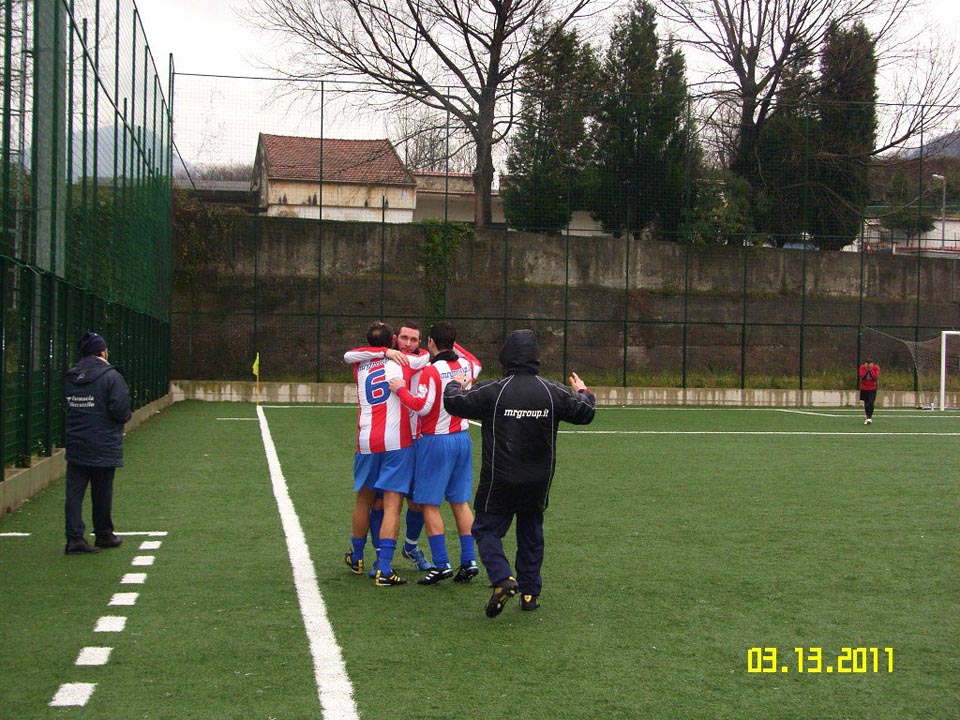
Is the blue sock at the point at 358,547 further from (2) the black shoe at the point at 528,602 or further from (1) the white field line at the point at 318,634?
(2) the black shoe at the point at 528,602

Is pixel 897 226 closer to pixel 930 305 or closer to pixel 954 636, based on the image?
pixel 930 305

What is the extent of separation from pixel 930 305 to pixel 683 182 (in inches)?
358

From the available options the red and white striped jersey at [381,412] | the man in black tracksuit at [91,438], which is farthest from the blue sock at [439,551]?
the man in black tracksuit at [91,438]

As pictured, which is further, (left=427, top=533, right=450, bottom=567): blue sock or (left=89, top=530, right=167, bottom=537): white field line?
(left=89, top=530, right=167, bottom=537): white field line

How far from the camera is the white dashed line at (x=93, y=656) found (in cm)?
520

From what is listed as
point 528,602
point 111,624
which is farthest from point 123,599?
point 528,602

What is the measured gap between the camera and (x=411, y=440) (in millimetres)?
7133

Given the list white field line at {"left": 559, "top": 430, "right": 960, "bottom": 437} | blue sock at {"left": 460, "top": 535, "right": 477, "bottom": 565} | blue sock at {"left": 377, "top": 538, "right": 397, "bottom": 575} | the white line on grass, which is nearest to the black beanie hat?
blue sock at {"left": 377, "top": 538, "right": 397, "bottom": 575}

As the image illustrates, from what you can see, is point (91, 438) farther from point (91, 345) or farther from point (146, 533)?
point (146, 533)

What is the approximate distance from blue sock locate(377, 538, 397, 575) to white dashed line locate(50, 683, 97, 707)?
7.86 feet

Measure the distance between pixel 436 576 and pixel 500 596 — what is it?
107 cm

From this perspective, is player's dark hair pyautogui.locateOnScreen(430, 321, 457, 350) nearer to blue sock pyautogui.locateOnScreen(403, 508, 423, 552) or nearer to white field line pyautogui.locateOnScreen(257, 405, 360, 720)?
blue sock pyautogui.locateOnScreen(403, 508, 423, 552)

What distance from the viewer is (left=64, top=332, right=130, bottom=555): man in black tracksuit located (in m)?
8.01

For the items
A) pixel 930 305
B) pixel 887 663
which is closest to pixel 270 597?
pixel 887 663
